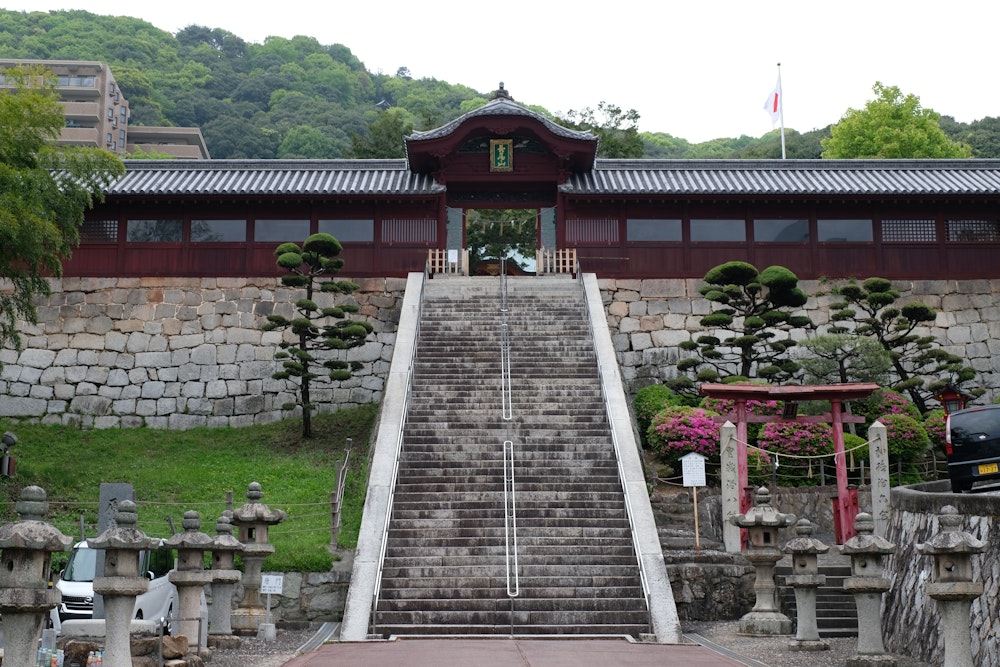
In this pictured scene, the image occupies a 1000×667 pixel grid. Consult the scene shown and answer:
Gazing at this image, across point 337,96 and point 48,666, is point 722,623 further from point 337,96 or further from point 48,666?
point 337,96

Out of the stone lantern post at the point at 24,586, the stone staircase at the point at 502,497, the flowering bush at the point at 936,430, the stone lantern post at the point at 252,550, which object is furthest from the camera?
the flowering bush at the point at 936,430

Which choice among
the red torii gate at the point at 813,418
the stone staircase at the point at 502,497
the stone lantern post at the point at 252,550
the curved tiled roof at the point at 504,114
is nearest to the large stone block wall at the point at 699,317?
the stone staircase at the point at 502,497

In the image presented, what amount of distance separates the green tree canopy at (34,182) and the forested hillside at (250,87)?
44373 mm

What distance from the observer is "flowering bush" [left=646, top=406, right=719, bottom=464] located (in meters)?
18.9

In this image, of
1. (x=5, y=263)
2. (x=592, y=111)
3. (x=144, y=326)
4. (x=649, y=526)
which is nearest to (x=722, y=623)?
(x=649, y=526)

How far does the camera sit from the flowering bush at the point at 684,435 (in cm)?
1886

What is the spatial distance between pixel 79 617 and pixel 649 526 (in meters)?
7.67

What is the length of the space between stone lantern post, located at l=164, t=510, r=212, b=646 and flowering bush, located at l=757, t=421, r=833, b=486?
432 inches

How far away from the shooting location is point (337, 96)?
86.1 metres

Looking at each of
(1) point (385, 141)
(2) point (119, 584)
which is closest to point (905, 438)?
(2) point (119, 584)

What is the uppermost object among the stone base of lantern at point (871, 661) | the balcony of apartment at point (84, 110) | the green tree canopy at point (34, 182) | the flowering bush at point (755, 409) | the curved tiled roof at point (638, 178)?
the balcony of apartment at point (84, 110)

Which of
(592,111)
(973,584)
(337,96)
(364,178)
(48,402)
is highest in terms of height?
(337,96)

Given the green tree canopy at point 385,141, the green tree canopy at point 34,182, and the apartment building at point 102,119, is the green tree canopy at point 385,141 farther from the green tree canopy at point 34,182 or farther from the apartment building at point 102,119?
the apartment building at point 102,119

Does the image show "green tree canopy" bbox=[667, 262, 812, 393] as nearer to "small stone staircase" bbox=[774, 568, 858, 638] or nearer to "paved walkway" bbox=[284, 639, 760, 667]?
"small stone staircase" bbox=[774, 568, 858, 638]
